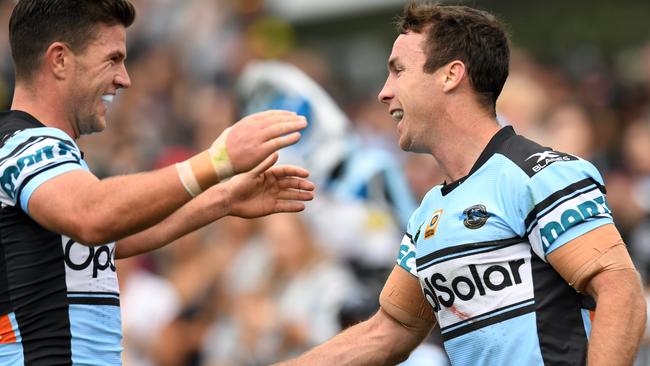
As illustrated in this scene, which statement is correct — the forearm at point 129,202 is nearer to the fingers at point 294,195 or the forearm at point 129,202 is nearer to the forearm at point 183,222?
the forearm at point 183,222

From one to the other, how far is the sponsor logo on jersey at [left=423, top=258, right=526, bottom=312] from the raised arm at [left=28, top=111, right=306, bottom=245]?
97cm

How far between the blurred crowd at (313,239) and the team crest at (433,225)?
7.73 ft

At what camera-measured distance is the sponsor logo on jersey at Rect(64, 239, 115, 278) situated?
201 inches

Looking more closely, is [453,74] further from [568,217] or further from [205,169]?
[205,169]

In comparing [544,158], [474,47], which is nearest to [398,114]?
[474,47]

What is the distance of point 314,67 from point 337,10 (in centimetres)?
575

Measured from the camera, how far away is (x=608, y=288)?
486cm

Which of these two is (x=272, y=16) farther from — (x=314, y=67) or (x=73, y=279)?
(x=73, y=279)

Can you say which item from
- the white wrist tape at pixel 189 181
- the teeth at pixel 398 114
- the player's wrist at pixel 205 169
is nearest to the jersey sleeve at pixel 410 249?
the teeth at pixel 398 114

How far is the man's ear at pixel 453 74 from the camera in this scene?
549 centimetres

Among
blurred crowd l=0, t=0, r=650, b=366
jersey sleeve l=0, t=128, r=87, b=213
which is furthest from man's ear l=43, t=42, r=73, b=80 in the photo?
blurred crowd l=0, t=0, r=650, b=366

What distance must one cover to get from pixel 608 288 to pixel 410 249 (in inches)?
43.1

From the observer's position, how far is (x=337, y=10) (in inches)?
811

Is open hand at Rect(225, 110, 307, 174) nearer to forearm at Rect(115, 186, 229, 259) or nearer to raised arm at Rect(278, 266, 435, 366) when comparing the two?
forearm at Rect(115, 186, 229, 259)
